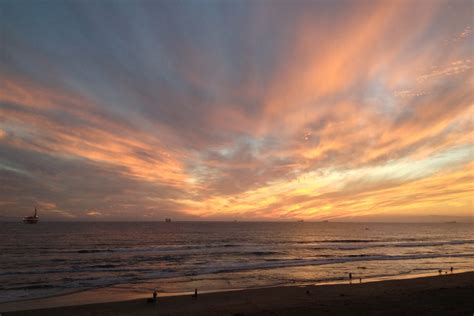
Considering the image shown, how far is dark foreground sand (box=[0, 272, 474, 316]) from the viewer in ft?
49.7

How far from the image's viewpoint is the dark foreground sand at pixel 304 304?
15.2 m

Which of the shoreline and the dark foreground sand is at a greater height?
the dark foreground sand

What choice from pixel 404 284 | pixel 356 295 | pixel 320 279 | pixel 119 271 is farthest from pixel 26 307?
pixel 404 284

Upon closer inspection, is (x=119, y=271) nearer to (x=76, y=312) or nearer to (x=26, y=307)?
(x=26, y=307)

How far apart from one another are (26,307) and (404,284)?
87.0ft

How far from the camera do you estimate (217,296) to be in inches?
808

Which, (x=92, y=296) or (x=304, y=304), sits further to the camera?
(x=92, y=296)

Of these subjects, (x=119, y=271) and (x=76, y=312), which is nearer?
(x=76, y=312)

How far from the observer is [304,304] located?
17.1 metres

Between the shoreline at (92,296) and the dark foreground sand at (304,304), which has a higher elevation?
the dark foreground sand at (304,304)

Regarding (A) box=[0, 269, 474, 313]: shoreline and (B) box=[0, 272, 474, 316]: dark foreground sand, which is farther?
(A) box=[0, 269, 474, 313]: shoreline

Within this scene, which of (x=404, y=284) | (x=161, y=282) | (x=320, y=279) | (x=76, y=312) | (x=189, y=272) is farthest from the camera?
(x=189, y=272)

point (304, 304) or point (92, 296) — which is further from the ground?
point (304, 304)

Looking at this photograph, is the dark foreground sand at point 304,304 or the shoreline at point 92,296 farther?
the shoreline at point 92,296
